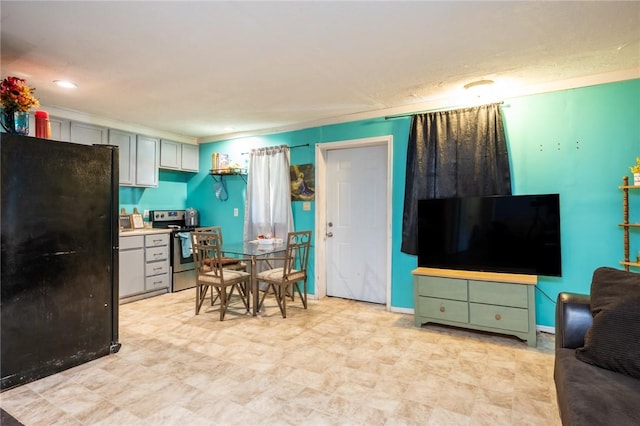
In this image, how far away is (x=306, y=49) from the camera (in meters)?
2.40

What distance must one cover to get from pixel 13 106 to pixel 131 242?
2224 millimetres

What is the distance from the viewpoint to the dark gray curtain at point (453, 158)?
319 centimetres

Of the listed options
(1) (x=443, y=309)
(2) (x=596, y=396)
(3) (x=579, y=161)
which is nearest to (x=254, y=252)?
(1) (x=443, y=309)

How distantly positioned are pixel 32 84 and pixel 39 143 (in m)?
1.26

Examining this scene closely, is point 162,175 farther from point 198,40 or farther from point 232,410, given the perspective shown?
point 232,410

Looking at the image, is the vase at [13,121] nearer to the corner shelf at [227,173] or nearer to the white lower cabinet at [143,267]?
the white lower cabinet at [143,267]

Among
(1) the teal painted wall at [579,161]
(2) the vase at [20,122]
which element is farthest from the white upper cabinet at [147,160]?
(1) the teal painted wall at [579,161]

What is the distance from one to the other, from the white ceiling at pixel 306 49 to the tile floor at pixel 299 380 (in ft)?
7.59

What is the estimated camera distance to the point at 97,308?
2.63 metres

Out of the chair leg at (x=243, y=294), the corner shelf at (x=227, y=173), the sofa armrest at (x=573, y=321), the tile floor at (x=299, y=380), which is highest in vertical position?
the corner shelf at (x=227, y=173)

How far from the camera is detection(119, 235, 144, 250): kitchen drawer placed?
4.10m

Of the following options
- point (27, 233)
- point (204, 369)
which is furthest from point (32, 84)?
point (204, 369)

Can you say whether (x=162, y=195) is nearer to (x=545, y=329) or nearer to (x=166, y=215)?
(x=166, y=215)

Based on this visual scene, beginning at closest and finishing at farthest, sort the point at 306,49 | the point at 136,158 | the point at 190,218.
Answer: the point at 306,49
the point at 136,158
the point at 190,218
